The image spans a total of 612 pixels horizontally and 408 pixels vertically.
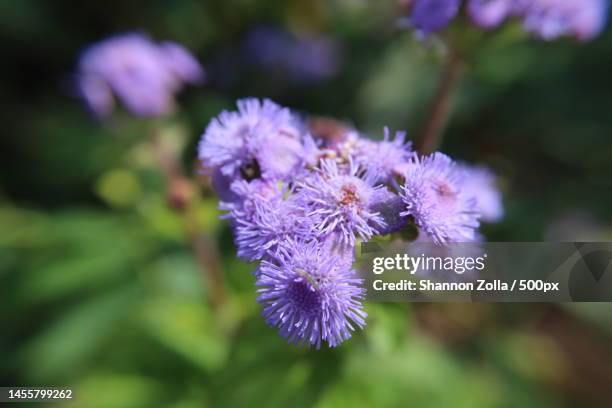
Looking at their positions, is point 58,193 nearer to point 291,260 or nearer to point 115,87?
point 115,87

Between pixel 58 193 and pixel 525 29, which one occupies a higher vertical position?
pixel 58 193

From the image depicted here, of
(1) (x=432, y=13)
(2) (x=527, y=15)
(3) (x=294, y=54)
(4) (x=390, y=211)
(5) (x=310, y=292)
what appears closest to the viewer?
(5) (x=310, y=292)

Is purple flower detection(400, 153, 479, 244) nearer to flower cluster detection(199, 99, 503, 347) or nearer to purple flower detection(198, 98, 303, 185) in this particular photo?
flower cluster detection(199, 99, 503, 347)

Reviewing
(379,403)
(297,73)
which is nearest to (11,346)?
(379,403)

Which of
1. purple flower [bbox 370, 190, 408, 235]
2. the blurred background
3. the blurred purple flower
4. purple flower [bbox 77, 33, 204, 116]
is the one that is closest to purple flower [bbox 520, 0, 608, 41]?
the blurred background

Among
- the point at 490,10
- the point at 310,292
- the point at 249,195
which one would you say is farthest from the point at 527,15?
the point at 310,292

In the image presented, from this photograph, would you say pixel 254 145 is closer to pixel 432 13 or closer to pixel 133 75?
pixel 432 13

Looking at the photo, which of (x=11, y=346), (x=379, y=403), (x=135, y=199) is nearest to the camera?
(x=379, y=403)
